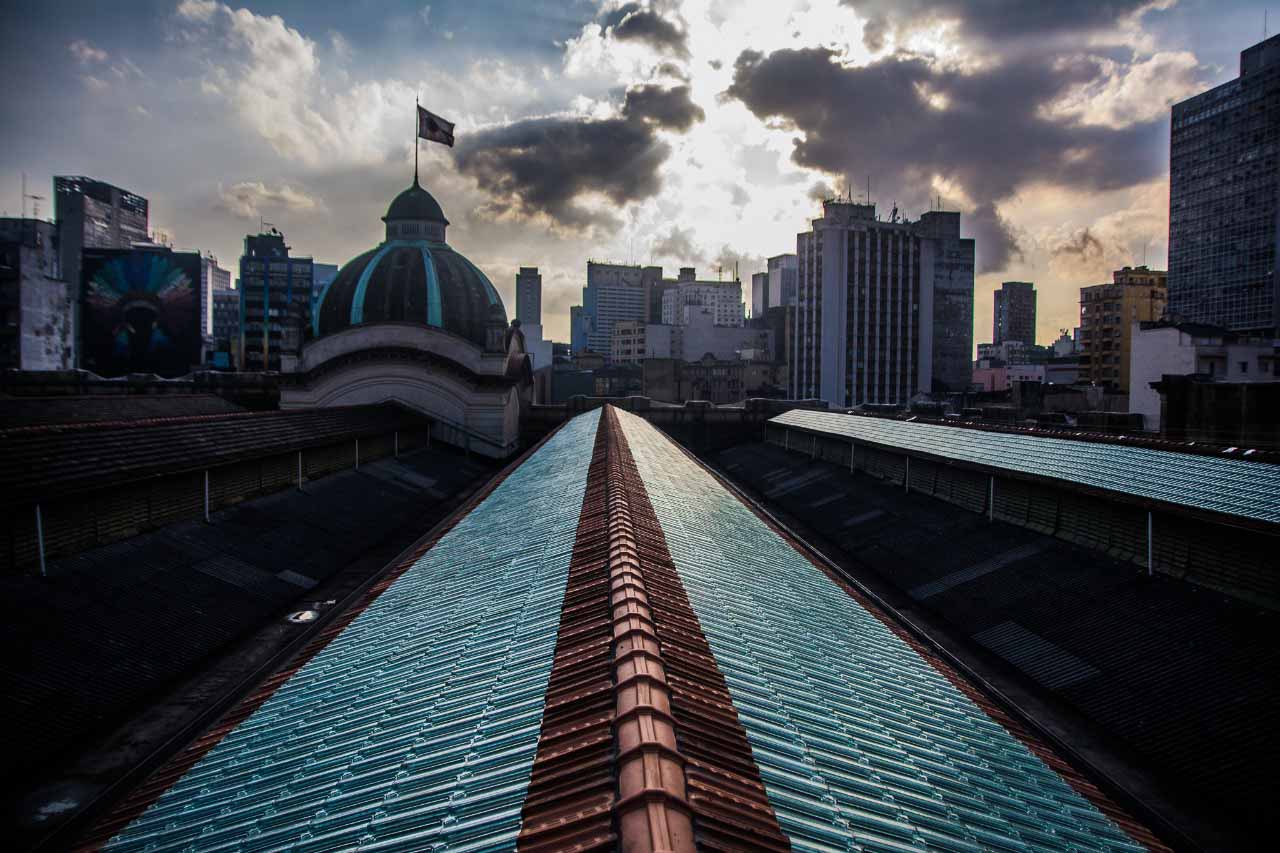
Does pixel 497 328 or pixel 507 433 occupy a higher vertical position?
pixel 497 328

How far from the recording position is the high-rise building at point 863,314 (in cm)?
9162

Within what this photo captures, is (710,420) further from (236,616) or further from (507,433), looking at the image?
(236,616)

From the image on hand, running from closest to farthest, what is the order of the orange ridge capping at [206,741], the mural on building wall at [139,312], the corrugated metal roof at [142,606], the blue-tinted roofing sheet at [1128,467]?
the orange ridge capping at [206,741] < the corrugated metal roof at [142,606] < the blue-tinted roofing sheet at [1128,467] < the mural on building wall at [139,312]

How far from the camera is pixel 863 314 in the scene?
92438 millimetres

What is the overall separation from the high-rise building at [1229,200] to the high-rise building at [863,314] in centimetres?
2685

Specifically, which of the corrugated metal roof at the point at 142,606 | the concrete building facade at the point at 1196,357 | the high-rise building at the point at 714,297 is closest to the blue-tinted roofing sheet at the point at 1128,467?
the corrugated metal roof at the point at 142,606

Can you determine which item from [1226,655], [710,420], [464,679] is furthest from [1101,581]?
[710,420]

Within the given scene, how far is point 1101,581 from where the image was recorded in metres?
15.5

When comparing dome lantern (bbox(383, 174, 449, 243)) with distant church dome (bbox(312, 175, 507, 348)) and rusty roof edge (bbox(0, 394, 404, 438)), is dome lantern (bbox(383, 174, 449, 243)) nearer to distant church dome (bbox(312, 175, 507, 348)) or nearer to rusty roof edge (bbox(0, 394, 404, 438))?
distant church dome (bbox(312, 175, 507, 348))

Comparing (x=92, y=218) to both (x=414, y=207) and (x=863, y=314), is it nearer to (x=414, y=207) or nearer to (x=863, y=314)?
(x=414, y=207)

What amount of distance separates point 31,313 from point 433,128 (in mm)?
38968

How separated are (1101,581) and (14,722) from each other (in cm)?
1897

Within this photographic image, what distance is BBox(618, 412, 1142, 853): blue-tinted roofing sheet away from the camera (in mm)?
4559

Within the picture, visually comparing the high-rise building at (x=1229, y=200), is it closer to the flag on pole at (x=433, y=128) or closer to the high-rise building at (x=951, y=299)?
the high-rise building at (x=951, y=299)
